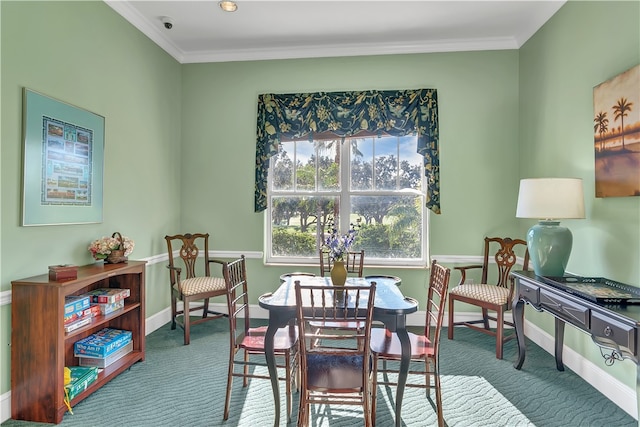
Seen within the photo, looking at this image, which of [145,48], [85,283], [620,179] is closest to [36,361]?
[85,283]

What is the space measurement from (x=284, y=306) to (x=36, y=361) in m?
1.57

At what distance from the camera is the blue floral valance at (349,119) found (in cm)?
393

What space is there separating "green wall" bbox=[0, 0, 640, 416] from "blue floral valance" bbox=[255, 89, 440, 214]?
0.14 meters

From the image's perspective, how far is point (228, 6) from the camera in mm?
3250

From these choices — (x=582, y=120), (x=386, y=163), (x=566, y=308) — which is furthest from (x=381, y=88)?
(x=566, y=308)

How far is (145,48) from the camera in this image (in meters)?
3.66

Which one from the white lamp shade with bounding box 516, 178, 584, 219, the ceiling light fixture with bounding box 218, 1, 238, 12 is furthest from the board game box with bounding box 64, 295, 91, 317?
the white lamp shade with bounding box 516, 178, 584, 219

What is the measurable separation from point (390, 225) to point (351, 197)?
1.83ft

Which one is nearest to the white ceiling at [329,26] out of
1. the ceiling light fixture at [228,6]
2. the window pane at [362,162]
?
the ceiling light fixture at [228,6]

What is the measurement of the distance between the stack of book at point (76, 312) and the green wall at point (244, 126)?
0.31 meters

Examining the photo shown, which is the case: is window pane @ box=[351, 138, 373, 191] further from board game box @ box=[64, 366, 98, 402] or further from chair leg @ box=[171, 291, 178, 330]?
board game box @ box=[64, 366, 98, 402]

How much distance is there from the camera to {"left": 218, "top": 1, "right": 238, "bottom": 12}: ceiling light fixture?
3.21 m

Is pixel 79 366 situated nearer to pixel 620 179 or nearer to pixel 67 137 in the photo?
pixel 67 137

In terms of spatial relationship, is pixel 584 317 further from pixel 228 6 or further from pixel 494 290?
pixel 228 6
